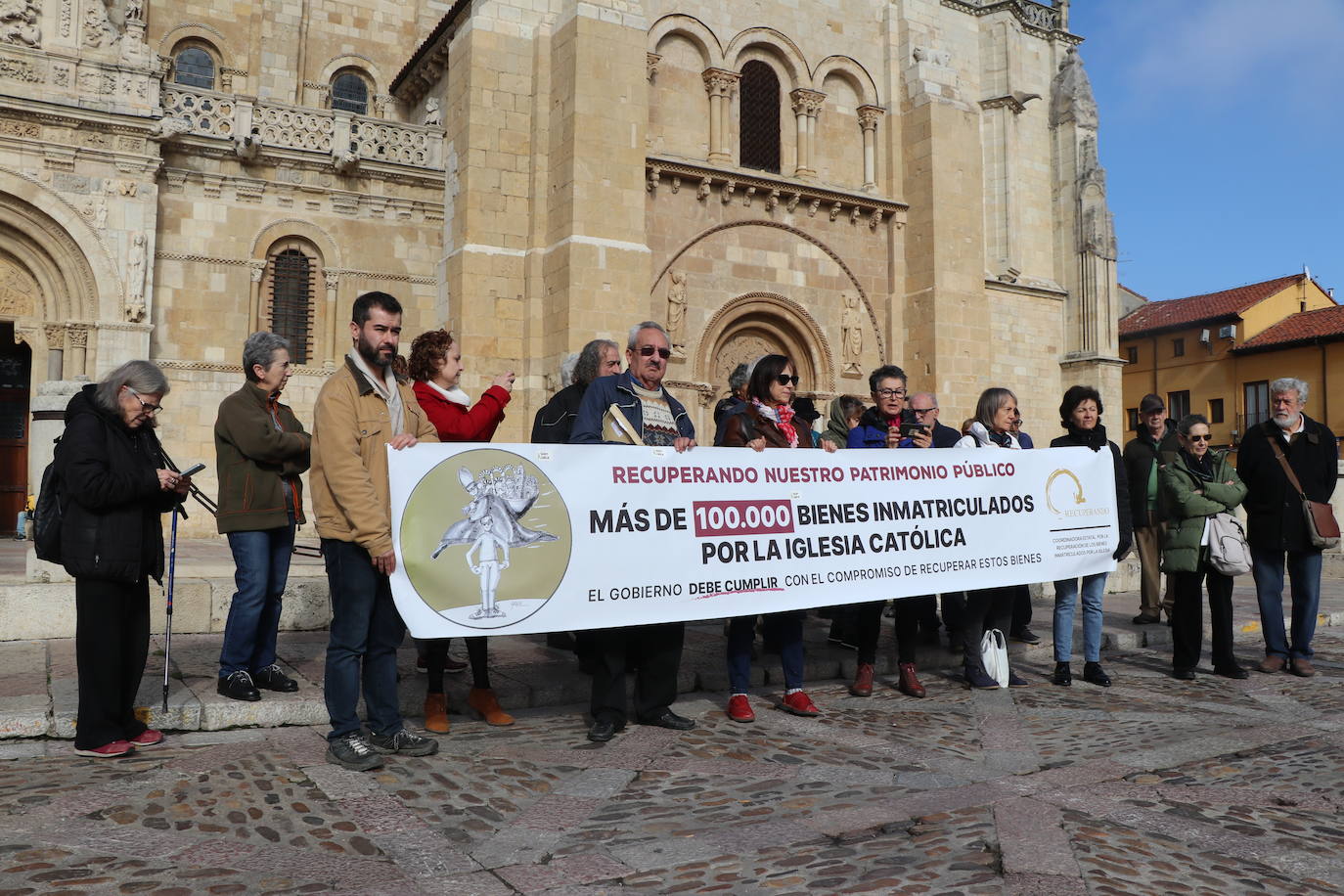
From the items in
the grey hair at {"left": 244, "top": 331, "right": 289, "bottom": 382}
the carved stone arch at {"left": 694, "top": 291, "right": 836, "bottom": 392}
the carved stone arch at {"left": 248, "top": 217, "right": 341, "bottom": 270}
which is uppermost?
the carved stone arch at {"left": 248, "top": 217, "right": 341, "bottom": 270}

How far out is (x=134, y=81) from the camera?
14992 mm

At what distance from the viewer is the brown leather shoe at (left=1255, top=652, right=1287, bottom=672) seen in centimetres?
746

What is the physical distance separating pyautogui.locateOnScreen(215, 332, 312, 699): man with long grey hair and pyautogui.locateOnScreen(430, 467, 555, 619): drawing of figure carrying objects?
122 centimetres

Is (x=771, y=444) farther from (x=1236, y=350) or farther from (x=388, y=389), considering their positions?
(x=1236, y=350)

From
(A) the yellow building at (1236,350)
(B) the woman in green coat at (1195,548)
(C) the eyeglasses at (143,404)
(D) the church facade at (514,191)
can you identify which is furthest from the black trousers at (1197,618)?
(A) the yellow building at (1236,350)

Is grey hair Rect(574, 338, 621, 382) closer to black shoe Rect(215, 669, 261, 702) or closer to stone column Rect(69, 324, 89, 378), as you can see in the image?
black shoe Rect(215, 669, 261, 702)

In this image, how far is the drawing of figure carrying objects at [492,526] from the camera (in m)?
4.90

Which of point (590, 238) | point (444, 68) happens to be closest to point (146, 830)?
point (590, 238)

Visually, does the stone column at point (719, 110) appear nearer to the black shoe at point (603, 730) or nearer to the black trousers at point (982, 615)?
the black trousers at point (982, 615)

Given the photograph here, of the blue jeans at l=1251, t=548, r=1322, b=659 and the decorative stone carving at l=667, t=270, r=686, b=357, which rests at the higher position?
the decorative stone carving at l=667, t=270, r=686, b=357

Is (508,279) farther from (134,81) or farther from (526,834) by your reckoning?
(526,834)

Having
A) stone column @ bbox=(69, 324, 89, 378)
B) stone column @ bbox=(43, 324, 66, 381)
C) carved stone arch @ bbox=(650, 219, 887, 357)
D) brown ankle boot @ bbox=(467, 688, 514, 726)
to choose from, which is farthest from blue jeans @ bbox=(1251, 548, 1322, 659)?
stone column @ bbox=(43, 324, 66, 381)

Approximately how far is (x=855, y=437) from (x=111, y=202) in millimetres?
13472

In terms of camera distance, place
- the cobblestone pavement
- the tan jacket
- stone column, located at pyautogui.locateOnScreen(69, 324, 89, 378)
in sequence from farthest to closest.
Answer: stone column, located at pyautogui.locateOnScreen(69, 324, 89, 378) < the tan jacket < the cobblestone pavement
